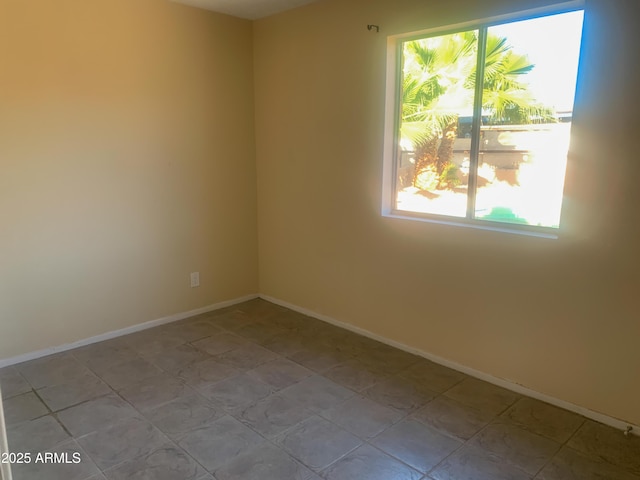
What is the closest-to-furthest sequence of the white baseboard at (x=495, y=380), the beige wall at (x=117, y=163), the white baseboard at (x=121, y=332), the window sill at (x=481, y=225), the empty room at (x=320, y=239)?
the empty room at (x=320, y=239) < the white baseboard at (x=495, y=380) < the window sill at (x=481, y=225) < the beige wall at (x=117, y=163) < the white baseboard at (x=121, y=332)

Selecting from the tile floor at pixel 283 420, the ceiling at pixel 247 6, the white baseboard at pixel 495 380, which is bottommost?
the tile floor at pixel 283 420

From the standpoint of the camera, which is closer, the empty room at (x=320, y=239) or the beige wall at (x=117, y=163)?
the empty room at (x=320, y=239)

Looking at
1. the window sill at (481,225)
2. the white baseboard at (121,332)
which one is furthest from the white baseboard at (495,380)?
the window sill at (481,225)

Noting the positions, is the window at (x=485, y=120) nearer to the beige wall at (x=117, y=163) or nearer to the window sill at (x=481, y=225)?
the window sill at (x=481, y=225)

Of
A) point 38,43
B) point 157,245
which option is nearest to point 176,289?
point 157,245

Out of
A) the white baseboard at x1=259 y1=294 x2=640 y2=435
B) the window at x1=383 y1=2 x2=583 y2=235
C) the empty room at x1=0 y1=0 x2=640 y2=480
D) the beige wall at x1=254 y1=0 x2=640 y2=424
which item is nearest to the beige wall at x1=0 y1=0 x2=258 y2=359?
the empty room at x1=0 y1=0 x2=640 y2=480

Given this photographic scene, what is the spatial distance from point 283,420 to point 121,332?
172 centimetres

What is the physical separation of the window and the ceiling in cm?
95

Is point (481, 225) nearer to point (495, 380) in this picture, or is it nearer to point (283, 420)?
point (495, 380)

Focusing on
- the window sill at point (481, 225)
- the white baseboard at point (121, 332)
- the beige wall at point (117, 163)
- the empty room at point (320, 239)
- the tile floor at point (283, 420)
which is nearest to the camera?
the tile floor at point (283, 420)

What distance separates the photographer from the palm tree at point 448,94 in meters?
2.55

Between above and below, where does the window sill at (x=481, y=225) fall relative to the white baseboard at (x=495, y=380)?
above

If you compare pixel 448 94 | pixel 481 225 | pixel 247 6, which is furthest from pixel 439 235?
pixel 247 6

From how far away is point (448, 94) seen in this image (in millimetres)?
2852
